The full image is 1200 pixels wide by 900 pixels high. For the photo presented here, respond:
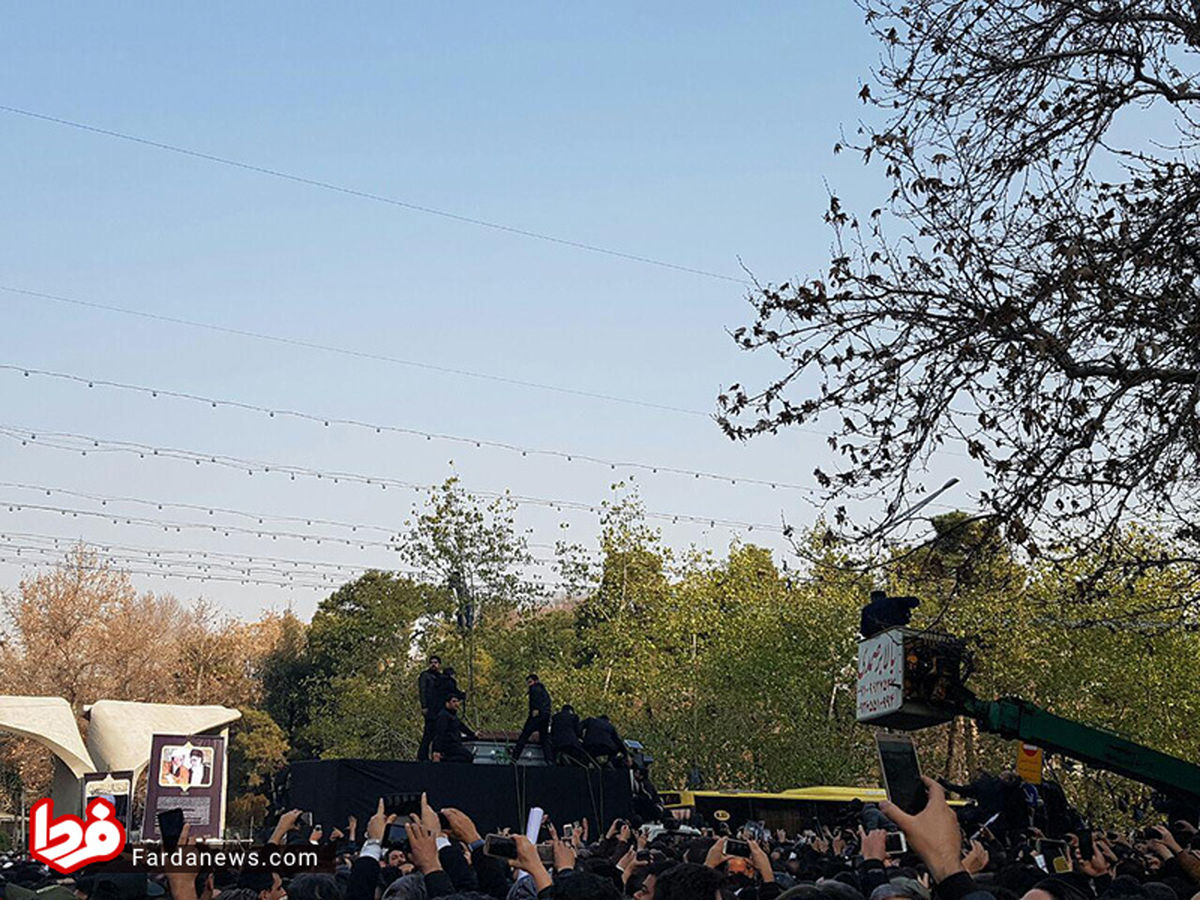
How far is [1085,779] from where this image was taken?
35.6 metres

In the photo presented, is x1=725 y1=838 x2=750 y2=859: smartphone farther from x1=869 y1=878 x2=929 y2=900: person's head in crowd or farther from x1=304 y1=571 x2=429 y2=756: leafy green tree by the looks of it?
x1=304 y1=571 x2=429 y2=756: leafy green tree

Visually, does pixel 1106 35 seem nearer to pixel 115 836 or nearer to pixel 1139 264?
pixel 1139 264

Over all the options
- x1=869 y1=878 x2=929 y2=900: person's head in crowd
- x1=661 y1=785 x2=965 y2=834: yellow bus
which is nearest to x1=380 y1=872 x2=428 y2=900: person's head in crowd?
x1=869 y1=878 x2=929 y2=900: person's head in crowd

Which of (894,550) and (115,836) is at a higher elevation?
(894,550)

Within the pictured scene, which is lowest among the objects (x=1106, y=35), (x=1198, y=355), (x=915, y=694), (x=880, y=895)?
(x=880, y=895)

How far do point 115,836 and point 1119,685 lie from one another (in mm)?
35115

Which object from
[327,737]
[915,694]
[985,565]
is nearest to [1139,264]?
[985,565]

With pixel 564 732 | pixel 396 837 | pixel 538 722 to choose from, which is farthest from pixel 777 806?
pixel 396 837

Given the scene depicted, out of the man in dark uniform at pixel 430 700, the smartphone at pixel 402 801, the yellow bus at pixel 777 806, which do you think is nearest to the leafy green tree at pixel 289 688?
the yellow bus at pixel 777 806

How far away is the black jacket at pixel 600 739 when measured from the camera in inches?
864

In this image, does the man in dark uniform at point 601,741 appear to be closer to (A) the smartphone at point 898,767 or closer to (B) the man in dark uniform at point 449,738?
(B) the man in dark uniform at point 449,738

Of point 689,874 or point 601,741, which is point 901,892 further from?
point 601,741

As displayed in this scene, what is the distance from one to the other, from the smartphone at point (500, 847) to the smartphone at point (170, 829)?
144 centimetres

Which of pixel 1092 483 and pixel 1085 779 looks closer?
pixel 1092 483
